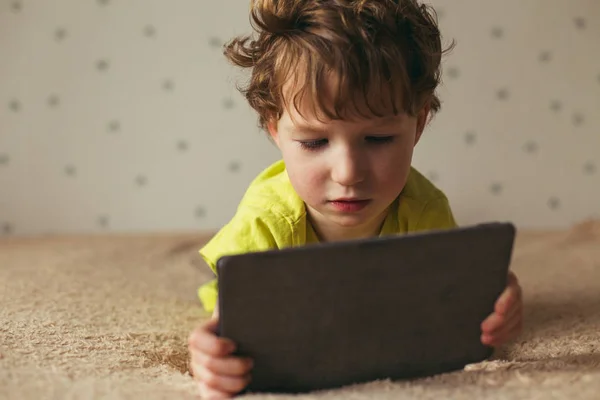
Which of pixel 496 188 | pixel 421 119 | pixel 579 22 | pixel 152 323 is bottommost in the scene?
pixel 152 323

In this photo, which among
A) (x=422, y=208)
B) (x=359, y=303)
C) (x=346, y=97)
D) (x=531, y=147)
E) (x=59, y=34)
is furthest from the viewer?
(x=531, y=147)

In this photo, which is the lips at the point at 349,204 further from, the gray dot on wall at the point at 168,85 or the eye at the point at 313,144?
the gray dot on wall at the point at 168,85

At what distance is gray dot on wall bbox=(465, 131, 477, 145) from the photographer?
71.7 inches

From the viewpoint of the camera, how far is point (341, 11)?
0.95 metres

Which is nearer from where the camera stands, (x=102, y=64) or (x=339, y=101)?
(x=339, y=101)

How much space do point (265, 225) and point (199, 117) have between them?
75 centimetres

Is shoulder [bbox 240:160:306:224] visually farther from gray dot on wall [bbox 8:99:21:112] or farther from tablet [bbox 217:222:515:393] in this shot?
gray dot on wall [bbox 8:99:21:112]

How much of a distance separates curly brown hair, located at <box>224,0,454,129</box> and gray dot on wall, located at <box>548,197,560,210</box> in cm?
95

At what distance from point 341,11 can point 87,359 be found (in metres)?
0.55

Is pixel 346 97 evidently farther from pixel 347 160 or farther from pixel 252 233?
pixel 252 233

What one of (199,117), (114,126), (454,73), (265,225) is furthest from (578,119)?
(114,126)

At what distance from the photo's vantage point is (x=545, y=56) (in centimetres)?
179

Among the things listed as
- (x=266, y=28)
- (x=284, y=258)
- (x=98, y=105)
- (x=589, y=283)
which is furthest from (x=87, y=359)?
(x=98, y=105)

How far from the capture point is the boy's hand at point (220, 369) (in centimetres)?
73
